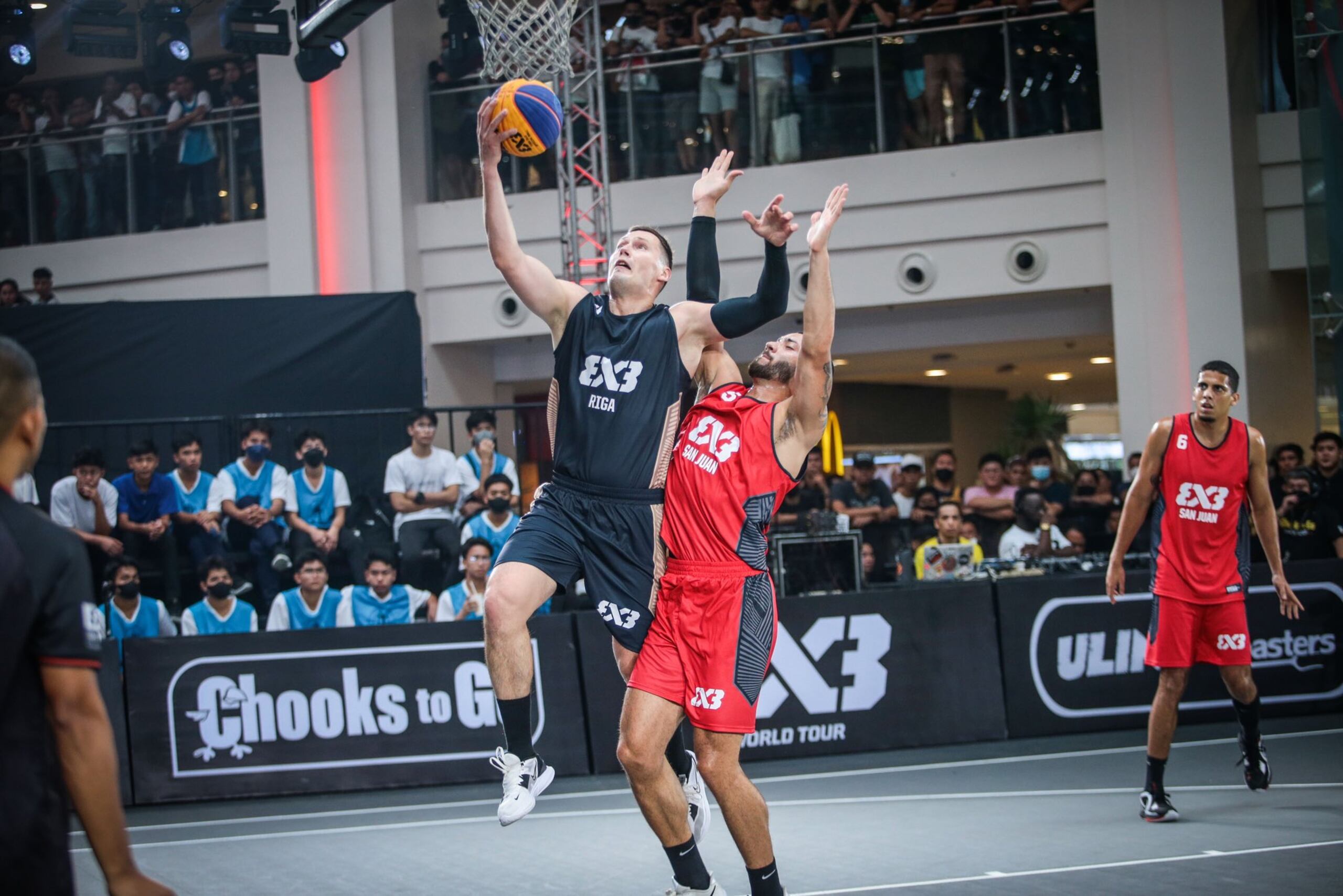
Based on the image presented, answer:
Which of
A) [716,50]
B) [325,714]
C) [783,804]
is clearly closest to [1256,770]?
[783,804]

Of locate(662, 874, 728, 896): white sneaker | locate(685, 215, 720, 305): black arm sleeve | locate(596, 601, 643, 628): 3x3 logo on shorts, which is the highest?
locate(685, 215, 720, 305): black arm sleeve

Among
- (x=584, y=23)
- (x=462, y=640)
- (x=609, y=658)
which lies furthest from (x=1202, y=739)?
(x=584, y=23)

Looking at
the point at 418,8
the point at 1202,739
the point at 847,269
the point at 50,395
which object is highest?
the point at 418,8

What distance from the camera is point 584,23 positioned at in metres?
13.5

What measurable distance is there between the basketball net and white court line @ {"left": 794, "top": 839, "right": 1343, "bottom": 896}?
23.4 ft

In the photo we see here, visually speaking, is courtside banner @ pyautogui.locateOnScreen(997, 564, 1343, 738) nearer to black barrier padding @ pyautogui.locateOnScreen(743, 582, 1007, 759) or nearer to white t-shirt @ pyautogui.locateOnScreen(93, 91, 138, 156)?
black barrier padding @ pyautogui.locateOnScreen(743, 582, 1007, 759)

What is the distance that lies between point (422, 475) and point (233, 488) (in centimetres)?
141

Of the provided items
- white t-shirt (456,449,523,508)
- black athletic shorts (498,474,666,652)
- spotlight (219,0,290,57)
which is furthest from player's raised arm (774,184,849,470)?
spotlight (219,0,290,57)

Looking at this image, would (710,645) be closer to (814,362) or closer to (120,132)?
(814,362)

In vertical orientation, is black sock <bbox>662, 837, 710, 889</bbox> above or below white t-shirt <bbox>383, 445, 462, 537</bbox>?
below

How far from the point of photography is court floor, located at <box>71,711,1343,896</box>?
5320 millimetres

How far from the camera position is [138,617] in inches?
368

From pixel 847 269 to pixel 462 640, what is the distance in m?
7.82

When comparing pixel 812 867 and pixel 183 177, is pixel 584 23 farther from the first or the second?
pixel 812 867
